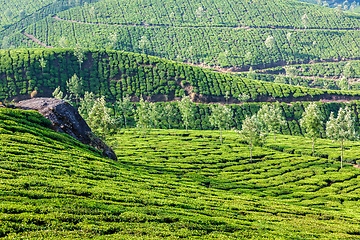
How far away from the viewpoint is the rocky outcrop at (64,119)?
48.3m

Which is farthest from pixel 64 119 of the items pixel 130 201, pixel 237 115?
pixel 237 115

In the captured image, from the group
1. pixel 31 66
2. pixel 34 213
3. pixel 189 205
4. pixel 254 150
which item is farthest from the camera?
pixel 31 66

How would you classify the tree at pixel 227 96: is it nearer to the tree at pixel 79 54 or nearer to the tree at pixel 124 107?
the tree at pixel 124 107

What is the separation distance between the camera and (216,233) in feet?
77.1

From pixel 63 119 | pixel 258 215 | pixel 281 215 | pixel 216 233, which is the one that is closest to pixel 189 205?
pixel 216 233

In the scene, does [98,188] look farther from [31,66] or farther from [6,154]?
[31,66]

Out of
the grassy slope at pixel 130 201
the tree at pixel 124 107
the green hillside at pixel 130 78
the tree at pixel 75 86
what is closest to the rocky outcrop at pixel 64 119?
the grassy slope at pixel 130 201

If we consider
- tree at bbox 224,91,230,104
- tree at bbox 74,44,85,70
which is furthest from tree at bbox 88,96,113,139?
tree at bbox 74,44,85,70

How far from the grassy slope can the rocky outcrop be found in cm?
360

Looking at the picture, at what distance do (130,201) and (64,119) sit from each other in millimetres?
30379

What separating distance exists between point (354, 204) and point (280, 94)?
106 metres

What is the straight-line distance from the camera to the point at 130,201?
88.6 ft

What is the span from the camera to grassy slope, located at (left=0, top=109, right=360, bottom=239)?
19.3 metres

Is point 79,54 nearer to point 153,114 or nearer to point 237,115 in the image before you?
point 153,114
